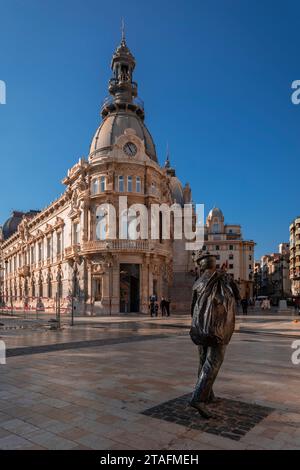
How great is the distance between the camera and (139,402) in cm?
589

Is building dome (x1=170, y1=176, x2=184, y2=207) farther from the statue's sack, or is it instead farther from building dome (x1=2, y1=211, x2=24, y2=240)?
the statue's sack

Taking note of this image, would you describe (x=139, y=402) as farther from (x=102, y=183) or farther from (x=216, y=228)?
(x=216, y=228)

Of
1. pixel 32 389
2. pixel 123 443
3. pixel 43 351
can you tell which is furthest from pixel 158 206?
pixel 123 443

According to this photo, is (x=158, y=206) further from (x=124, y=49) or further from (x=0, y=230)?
(x=0, y=230)

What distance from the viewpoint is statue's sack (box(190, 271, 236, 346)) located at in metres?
5.14

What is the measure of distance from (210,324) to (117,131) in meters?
33.2

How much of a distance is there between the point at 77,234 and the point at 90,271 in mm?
5979

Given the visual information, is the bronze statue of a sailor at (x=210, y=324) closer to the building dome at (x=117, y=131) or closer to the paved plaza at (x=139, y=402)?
the paved plaza at (x=139, y=402)

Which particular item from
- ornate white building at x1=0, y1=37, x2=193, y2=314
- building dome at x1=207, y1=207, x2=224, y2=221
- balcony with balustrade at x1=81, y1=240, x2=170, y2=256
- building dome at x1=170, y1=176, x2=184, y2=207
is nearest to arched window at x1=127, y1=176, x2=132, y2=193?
ornate white building at x1=0, y1=37, x2=193, y2=314

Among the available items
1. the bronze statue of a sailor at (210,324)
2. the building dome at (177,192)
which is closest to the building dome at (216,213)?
the building dome at (177,192)

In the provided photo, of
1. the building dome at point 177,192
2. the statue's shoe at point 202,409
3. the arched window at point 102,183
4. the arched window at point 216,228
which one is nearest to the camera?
the statue's shoe at point 202,409

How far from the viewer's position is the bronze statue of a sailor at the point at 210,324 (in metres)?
5.12

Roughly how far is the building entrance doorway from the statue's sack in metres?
28.2

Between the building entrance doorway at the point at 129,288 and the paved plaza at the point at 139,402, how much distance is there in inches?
888
